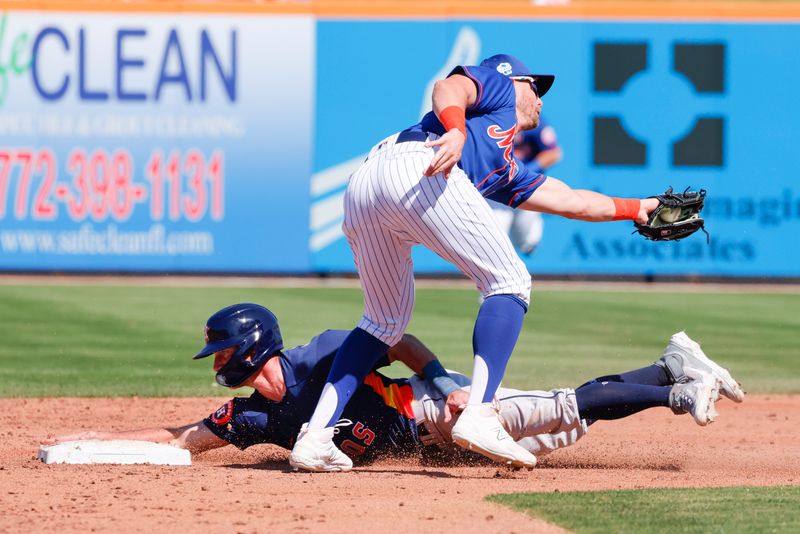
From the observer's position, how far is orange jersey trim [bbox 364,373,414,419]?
4.83m

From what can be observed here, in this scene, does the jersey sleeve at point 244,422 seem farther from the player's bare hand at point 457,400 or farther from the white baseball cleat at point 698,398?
the white baseball cleat at point 698,398

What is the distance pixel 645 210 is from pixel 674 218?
4.7 inches

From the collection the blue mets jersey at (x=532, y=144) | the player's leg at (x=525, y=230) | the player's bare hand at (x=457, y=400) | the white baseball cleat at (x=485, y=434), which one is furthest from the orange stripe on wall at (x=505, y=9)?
the white baseball cleat at (x=485, y=434)

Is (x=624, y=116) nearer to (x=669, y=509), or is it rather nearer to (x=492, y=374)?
(x=492, y=374)

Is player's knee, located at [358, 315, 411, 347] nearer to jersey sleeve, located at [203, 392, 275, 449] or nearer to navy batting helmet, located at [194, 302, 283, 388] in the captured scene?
navy batting helmet, located at [194, 302, 283, 388]

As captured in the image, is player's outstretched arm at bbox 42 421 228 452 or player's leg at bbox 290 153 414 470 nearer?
player's leg at bbox 290 153 414 470

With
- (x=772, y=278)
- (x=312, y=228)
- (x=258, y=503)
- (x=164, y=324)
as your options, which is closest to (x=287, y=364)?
(x=258, y=503)

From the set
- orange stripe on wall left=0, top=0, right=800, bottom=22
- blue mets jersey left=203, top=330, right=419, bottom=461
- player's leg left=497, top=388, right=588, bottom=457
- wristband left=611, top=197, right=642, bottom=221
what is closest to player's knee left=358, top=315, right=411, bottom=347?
blue mets jersey left=203, top=330, right=419, bottom=461

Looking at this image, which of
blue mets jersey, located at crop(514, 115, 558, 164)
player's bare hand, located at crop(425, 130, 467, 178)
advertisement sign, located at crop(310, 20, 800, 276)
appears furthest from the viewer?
advertisement sign, located at crop(310, 20, 800, 276)

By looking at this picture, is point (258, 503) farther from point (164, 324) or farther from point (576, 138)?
point (576, 138)

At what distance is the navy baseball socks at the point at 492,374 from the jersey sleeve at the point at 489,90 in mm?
675

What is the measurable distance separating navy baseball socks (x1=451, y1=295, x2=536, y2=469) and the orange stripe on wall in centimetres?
1147

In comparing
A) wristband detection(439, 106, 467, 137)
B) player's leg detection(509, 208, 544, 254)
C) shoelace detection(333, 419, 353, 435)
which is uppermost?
wristband detection(439, 106, 467, 137)

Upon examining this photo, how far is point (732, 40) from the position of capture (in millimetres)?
15586
